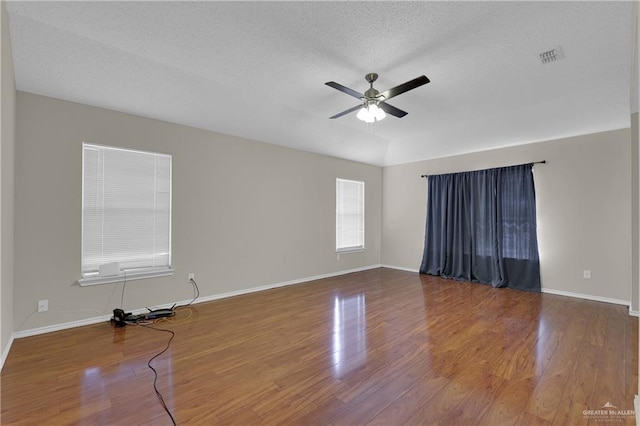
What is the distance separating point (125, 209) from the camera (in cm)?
362

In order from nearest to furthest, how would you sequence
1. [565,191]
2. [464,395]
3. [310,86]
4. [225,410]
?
→ [225,410] < [464,395] < [310,86] < [565,191]

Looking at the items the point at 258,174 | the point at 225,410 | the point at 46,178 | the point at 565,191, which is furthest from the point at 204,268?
the point at 565,191

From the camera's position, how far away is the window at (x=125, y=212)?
3.37 m

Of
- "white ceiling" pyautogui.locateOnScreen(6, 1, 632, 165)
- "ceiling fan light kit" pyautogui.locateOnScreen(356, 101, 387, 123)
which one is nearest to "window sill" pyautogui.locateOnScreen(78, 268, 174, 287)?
"white ceiling" pyautogui.locateOnScreen(6, 1, 632, 165)

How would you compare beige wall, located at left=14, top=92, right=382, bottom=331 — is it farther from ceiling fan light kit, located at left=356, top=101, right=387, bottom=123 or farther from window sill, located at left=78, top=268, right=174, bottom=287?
ceiling fan light kit, located at left=356, top=101, right=387, bottom=123

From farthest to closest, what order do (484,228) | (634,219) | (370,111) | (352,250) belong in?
(352,250) < (484,228) < (634,219) < (370,111)

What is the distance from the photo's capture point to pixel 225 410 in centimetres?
186

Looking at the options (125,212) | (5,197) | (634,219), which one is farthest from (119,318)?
(634,219)

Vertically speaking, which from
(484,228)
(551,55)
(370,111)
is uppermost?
(551,55)

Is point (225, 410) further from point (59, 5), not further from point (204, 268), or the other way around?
point (59, 5)

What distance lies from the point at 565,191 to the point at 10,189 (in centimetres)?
712

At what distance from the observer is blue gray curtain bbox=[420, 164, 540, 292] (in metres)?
4.94

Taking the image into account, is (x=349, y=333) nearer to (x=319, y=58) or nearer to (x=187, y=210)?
(x=187, y=210)

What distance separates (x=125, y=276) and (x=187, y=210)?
111 cm
